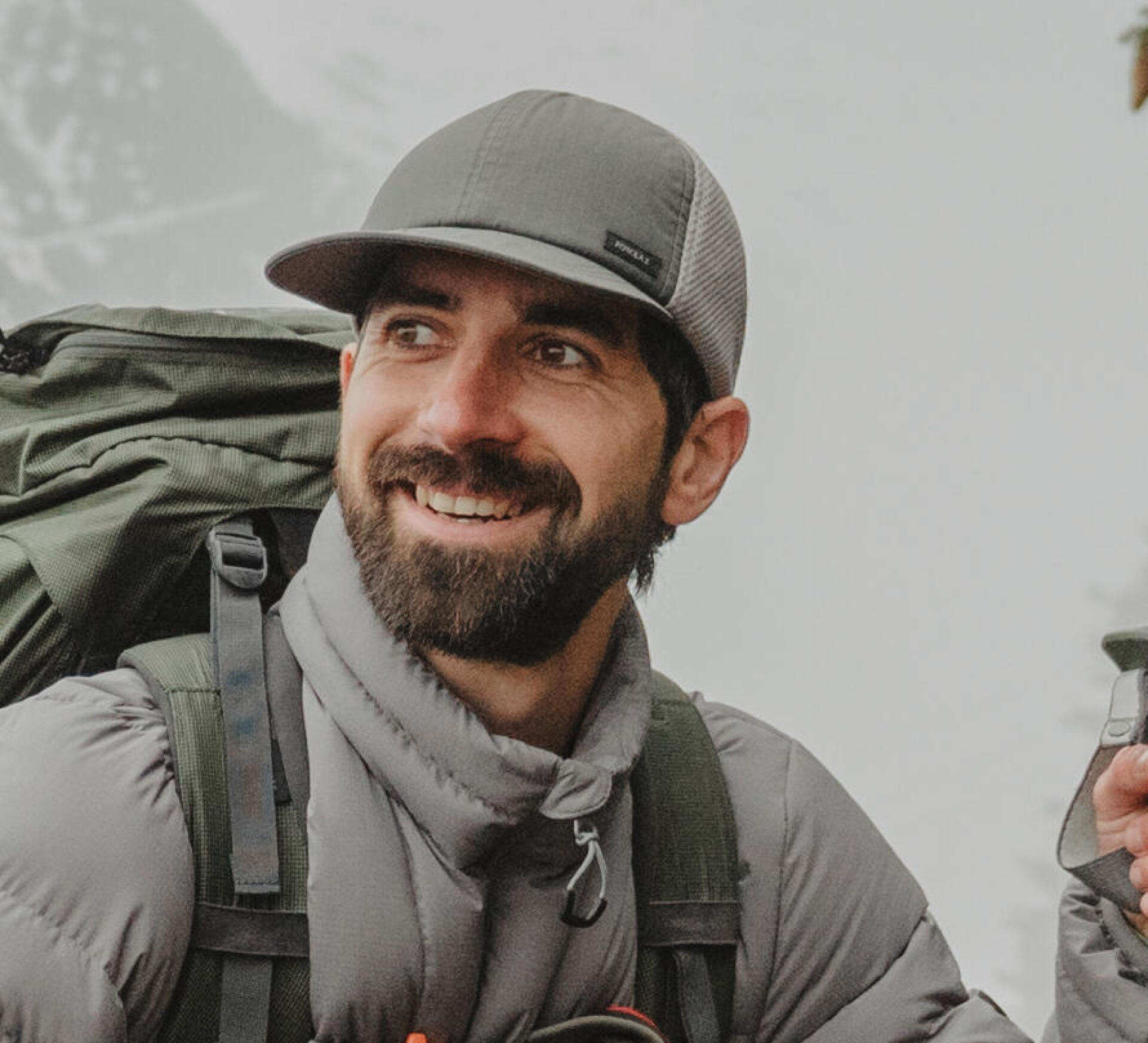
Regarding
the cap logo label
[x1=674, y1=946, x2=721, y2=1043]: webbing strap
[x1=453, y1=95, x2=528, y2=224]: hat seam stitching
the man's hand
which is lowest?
[x1=674, y1=946, x2=721, y2=1043]: webbing strap

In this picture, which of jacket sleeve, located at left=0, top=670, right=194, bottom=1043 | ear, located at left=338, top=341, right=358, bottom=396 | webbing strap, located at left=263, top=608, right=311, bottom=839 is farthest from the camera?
ear, located at left=338, top=341, right=358, bottom=396

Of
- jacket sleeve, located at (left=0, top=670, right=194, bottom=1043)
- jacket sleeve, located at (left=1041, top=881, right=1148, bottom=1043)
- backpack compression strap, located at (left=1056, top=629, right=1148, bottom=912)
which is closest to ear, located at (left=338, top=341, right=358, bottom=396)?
jacket sleeve, located at (left=0, top=670, right=194, bottom=1043)

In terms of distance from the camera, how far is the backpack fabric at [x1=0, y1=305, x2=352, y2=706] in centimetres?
137

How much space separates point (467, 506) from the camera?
4.55 feet

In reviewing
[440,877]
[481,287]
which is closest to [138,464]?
[481,287]

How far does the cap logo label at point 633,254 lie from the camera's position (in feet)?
4.54

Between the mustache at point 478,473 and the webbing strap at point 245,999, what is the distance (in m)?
0.42

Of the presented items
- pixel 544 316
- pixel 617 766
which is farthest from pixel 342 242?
pixel 617 766

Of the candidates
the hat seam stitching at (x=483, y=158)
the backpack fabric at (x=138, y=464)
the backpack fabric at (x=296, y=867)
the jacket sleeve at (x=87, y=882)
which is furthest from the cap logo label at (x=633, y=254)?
the jacket sleeve at (x=87, y=882)

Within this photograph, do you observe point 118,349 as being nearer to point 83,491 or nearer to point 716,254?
point 83,491

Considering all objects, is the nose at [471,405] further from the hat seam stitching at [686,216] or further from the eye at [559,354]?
the hat seam stitching at [686,216]

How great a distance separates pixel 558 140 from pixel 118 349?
465 millimetres

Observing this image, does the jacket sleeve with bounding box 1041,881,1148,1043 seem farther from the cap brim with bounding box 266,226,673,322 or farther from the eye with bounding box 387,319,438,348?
the eye with bounding box 387,319,438,348

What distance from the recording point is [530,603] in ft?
4.64
